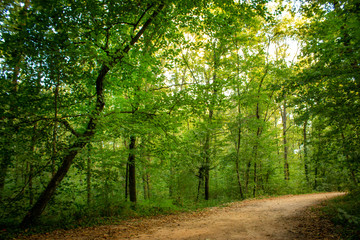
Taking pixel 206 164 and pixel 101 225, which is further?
pixel 206 164

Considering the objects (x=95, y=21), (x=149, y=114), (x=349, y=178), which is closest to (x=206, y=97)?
(x=149, y=114)

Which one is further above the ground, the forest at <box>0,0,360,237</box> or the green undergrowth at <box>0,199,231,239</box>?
the forest at <box>0,0,360,237</box>

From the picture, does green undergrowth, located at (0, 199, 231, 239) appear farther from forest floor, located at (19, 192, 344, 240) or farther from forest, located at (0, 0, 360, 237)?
forest floor, located at (19, 192, 344, 240)

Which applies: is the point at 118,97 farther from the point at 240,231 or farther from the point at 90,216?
the point at 240,231

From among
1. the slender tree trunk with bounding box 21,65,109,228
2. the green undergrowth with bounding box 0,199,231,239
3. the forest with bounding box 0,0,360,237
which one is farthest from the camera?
the slender tree trunk with bounding box 21,65,109,228

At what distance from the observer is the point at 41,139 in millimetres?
6039

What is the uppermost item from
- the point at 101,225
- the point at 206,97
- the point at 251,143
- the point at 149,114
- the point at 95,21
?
the point at 95,21

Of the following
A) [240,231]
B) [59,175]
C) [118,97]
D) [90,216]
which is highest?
[118,97]

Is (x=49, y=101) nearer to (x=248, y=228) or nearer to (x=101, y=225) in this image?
(x=101, y=225)

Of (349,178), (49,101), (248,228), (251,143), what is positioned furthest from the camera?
(251,143)

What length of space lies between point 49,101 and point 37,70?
4.50ft

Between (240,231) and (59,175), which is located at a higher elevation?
(59,175)

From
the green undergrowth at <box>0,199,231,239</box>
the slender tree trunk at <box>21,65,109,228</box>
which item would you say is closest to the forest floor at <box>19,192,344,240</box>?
the green undergrowth at <box>0,199,231,239</box>

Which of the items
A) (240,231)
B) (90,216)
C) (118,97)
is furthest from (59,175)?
(240,231)
